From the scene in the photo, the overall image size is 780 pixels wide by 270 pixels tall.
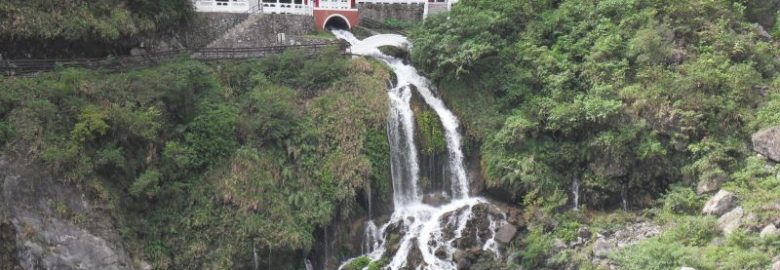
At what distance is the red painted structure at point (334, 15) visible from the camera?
35375mm

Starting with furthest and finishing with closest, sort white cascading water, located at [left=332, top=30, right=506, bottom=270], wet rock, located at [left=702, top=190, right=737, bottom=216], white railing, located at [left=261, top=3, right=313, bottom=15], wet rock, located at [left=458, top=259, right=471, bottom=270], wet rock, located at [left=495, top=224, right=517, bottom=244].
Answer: white railing, located at [left=261, top=3, right=313, bottom=15]
wet rock, located at [left=495, top=224, right=517, bottom=244]
white cascading water, located at [left=332, top=30, right=506, bottom=270]
wet rock, located at [left=458, top=259, right=471, bottom=270]
wet rock, located at [left=702, top=190, right=737, bottom=216]

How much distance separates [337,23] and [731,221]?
23072 millimetres

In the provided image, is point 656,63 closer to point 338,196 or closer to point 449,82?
point 449,82

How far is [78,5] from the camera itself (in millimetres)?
27141

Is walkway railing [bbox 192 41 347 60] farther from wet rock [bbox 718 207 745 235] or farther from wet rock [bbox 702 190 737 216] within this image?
wet rock [bbox 718 207 745 235]

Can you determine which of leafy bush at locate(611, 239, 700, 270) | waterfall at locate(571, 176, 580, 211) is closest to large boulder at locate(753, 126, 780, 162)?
leafy bush at locate(611, 239, 700, 270)

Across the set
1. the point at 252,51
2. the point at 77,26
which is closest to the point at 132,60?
the point at 77,26

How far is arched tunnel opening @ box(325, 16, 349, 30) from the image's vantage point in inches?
1438

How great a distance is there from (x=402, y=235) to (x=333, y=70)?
8077mm

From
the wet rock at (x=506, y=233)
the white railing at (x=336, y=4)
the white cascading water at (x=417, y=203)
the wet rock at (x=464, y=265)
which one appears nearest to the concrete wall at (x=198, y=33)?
the white railing at (x=336, y=4)

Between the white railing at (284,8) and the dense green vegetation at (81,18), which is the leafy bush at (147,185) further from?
the white railing at (284,8)

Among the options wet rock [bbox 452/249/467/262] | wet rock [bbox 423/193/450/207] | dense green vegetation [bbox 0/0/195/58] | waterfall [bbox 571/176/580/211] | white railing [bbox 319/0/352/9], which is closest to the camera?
wet rock [bbox 452/249/467/262]

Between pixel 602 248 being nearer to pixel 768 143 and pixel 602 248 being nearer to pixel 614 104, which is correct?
pixel 614 104

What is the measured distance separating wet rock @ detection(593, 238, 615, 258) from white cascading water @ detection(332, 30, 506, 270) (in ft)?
11.5
